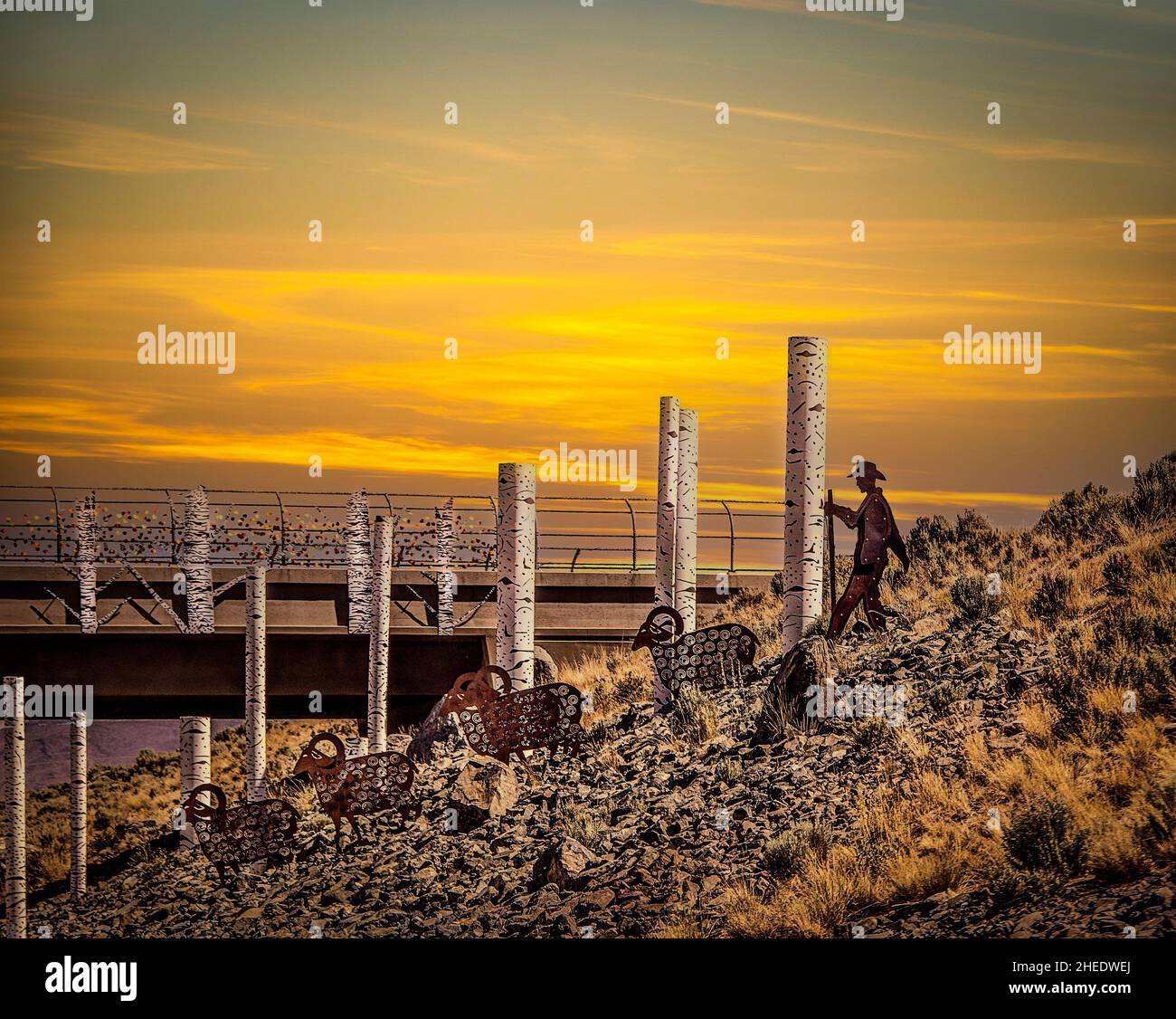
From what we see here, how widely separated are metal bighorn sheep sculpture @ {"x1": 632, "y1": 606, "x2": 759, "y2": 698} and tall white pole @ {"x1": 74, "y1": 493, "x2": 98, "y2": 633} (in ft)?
54.6

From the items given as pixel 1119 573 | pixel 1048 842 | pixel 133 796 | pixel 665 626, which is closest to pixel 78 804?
pixel 665 626

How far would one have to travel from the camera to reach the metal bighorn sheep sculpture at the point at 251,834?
1680 cm

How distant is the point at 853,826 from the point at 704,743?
145 inches

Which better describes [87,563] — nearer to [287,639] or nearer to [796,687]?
Answer: [287,639]

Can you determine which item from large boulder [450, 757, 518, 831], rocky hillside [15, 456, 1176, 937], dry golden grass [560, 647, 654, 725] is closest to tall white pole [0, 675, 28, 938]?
rocky hillside [15, 456, 1176, 937]

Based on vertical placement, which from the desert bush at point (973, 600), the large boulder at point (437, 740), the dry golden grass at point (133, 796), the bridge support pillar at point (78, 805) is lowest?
the dry golden grass at point (133, 796)

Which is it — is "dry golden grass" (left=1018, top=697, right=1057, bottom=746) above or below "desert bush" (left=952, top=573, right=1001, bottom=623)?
below

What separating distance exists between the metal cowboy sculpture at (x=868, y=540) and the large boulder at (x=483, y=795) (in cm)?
435

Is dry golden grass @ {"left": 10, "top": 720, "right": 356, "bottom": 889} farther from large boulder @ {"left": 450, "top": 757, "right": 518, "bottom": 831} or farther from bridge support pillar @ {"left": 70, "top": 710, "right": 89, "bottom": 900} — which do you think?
large boulder @ {"left": 450, "top": 757, "right": 518, "bottom": 831}

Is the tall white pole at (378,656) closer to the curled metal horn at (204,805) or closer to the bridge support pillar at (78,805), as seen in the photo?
the curled metal horn at (204,805)

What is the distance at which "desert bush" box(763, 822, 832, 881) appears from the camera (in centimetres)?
1170

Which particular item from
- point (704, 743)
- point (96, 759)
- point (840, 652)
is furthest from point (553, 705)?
point (96, 759)

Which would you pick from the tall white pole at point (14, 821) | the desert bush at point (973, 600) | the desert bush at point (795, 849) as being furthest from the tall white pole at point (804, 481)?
the tall white pole at point (14, 821)

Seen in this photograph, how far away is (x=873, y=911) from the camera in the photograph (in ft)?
35.3
